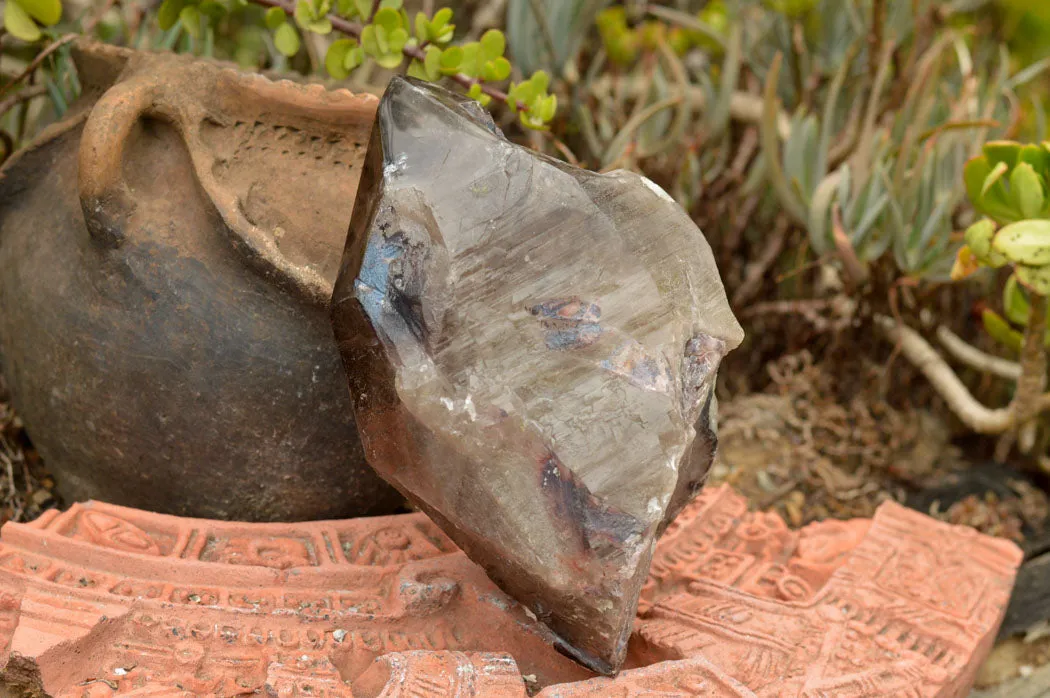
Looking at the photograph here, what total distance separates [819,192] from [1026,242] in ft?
2.17

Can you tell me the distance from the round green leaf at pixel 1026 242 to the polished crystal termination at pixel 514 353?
30.3 inches

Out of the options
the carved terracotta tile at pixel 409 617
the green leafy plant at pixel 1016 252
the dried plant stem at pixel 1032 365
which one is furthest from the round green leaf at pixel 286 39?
the dried plant stem at pixel 1032 365

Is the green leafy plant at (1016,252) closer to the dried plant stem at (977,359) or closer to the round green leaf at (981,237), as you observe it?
the round green leaf at (981,237)

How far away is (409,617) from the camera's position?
141 cm

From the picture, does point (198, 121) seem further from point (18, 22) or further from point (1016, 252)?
point (1016, 252)

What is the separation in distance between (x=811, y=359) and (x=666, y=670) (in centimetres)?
146

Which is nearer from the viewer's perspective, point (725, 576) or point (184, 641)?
point (184, 641)

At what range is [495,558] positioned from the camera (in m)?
1.30

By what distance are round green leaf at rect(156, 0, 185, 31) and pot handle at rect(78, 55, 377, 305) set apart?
0.86ft

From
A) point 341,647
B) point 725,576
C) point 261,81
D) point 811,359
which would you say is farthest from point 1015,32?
point 341,647

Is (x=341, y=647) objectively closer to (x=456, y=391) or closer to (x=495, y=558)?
(x=495, y=558)

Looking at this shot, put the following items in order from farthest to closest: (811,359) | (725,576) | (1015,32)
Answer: (1015,32) < (811,359) < (725,576)

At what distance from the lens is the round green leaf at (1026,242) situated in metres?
1.71

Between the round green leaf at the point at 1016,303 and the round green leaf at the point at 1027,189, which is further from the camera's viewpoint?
the round green leaf at the point at 1016,303
